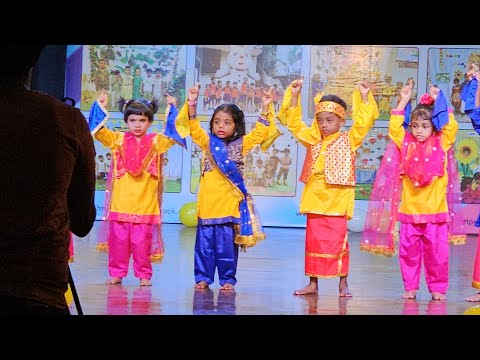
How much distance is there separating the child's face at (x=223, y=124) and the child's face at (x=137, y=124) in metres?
0.45

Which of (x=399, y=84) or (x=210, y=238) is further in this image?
(x=399, y=84)

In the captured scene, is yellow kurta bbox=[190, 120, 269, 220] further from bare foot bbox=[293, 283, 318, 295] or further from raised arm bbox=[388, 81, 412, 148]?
raised arm bbox=[388, 81, 412, 148]

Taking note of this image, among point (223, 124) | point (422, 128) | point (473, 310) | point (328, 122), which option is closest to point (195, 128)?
point (223, 124)

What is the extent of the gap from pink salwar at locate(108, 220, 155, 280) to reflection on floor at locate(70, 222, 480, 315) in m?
0.10

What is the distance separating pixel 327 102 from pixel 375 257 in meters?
2.42

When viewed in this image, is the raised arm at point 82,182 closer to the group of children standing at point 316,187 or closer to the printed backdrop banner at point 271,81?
the group of children standing at point 316,187

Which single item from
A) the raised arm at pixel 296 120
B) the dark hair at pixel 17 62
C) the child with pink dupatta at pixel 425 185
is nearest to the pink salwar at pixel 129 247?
the raised arm at pixel 296 120

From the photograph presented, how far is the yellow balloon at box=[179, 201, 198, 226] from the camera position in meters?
9.25

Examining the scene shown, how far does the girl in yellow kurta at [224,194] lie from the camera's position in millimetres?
5461

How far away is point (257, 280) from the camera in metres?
5.88

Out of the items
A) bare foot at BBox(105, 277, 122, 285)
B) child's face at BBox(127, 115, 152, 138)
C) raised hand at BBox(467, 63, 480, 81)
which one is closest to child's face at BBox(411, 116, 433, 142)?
raised hand at BBox(467, 63, 480, 81)

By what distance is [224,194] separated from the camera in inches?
216
